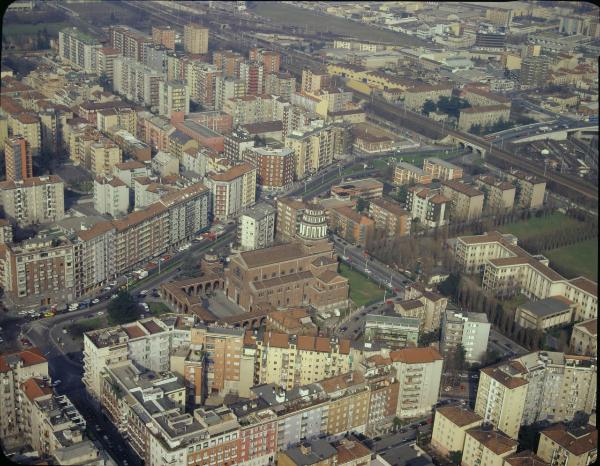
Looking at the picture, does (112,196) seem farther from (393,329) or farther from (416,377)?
(416,377)

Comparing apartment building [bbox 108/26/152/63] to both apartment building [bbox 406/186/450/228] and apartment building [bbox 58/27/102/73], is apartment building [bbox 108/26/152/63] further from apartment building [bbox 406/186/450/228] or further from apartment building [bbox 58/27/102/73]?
apartment building [bbox 406/186/450/228]

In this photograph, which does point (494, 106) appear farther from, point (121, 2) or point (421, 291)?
point (121, 2)

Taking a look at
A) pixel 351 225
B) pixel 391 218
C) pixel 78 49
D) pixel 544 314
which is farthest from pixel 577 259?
pixel 78 49

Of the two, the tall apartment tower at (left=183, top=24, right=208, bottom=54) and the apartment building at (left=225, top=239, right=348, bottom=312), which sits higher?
the tall apartment tower at (left=183, top=24, right=208, bottom=54)

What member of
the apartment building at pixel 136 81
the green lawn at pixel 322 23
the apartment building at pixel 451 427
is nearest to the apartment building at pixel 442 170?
the apartment building at pixel 136 81

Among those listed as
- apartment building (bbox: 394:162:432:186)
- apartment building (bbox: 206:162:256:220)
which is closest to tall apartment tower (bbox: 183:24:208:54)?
apartment building (bbox: 394:162:432:186)

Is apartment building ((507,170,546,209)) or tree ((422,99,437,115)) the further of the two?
tree ((422,99,437,115))
